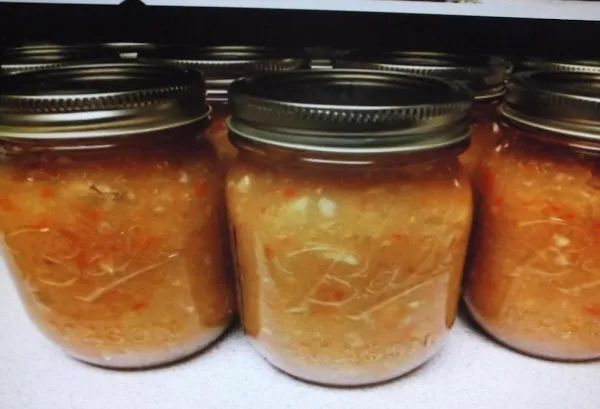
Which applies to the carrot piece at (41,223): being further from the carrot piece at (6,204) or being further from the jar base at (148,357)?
the jar base at (148,357)

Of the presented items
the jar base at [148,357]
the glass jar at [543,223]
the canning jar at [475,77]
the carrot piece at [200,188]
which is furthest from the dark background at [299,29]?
the jar base at [148,357]

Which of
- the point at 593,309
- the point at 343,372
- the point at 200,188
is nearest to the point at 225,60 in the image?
the point at 200,188

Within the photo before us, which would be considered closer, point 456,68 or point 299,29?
point 456,68

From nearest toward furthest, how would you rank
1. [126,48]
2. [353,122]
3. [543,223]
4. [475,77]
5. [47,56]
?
[353,122] < [543,223] < [475,77] < [47,56] < [126,48]

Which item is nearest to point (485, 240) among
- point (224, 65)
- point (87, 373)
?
point (224, 65)

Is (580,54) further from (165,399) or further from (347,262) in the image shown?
(165,399)

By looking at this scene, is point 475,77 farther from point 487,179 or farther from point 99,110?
point 99,110

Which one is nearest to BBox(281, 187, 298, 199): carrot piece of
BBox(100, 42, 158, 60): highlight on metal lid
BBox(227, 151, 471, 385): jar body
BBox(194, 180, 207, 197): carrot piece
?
BBox(227, 151, 471, 385): jar body
